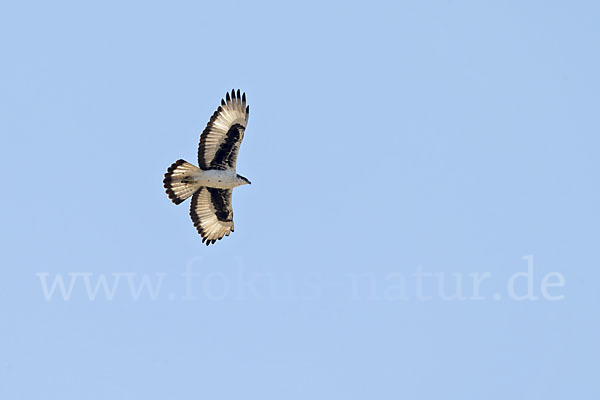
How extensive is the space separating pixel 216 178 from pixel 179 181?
0.85 m

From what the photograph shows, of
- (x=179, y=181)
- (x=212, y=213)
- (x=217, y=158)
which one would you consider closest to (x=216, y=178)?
(x=217, y=158)

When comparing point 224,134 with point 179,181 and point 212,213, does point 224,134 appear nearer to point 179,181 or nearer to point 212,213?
point 179,181

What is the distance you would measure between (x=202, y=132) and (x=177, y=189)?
1.45 metres

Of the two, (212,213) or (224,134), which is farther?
(212,213)

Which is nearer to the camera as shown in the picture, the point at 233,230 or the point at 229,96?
the point at 229,96

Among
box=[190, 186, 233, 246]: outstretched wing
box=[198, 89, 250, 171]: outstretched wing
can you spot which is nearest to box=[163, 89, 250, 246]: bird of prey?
box=[198, 89, 250, 171]: outstretched wing

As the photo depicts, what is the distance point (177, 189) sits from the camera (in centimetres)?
2970

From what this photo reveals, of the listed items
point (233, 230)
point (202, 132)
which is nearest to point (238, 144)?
point (202, 132)

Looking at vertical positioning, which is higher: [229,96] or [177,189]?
[229,96]

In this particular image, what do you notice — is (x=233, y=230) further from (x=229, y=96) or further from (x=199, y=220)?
(x=229, y=96)

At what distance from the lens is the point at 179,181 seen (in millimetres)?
29625

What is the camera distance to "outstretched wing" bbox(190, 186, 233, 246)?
101 ft

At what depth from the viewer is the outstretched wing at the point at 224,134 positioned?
2939 cm

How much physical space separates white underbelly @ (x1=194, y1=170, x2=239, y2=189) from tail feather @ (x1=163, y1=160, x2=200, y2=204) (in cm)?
15
